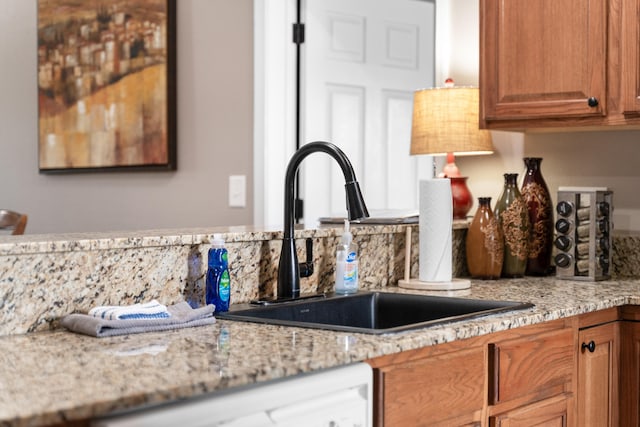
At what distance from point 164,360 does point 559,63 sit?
172cm

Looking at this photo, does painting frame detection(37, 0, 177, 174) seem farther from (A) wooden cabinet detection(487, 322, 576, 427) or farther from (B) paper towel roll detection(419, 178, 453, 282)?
(A) wooden cabinet detection(487, 322, 576, 427)

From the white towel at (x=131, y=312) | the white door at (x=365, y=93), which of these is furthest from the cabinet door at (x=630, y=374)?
the white door at (x=365, y=93)

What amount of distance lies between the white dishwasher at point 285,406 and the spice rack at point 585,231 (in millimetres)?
1371

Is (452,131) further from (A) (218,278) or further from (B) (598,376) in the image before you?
(A) (218,278)

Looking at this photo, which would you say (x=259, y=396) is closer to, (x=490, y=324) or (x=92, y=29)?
(x=490, y=324)

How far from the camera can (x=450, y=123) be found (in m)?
2.96

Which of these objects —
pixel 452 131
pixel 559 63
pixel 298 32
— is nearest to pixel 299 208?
pixel 298 32

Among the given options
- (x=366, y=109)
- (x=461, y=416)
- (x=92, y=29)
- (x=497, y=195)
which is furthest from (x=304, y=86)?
(x=461, y=416)

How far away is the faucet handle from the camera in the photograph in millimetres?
2258

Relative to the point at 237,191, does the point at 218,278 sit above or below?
below

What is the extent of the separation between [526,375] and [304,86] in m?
1.89

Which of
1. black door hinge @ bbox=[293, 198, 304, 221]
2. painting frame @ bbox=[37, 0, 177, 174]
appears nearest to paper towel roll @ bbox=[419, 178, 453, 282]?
black door hinge @ bbox=[293, 198, 304, 221]

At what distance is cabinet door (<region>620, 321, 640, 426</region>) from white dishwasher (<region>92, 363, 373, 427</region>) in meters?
1.12

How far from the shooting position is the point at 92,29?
4234 millimetres
